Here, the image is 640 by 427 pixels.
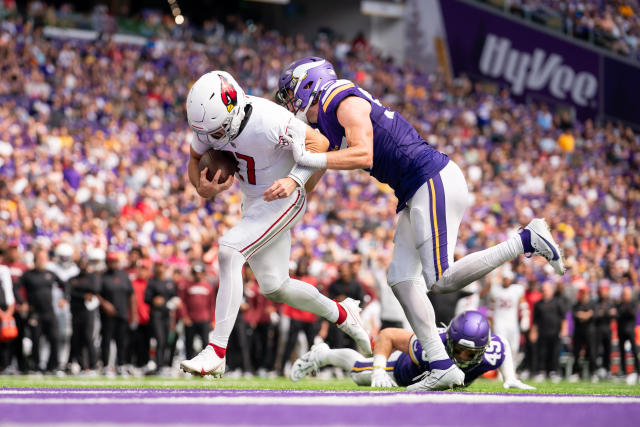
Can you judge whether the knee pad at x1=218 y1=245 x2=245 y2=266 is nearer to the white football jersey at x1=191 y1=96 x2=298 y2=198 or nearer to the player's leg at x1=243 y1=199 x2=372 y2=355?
the player's leg at x1=243 y1=199 x2=372 y2=355

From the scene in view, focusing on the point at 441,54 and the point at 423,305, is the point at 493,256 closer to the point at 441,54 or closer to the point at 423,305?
the point at 423,305

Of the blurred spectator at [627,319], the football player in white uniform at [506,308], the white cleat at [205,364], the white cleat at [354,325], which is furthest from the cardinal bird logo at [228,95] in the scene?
Result: the blurred spectator at [627,319]

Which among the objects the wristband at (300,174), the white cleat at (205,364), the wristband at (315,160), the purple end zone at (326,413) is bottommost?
the white cleat at (205,364)

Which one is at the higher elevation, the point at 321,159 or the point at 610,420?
the point at 321,159

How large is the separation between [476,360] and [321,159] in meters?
1.90

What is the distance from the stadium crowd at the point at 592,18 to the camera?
30156 mm

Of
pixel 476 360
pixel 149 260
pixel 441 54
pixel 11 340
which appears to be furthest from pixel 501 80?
pixel 476 360

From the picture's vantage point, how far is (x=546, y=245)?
5.88m

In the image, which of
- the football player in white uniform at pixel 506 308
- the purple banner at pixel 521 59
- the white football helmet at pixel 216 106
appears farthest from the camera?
the purple banner at pixel 521 59

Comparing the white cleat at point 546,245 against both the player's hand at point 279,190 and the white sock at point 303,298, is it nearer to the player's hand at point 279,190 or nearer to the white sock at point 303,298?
the player's hand at point 279,190

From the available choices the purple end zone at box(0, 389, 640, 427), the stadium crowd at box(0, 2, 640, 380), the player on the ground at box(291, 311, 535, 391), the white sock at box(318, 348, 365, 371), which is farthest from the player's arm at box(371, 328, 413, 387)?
the stadium crowd at box(0, 2, 640, 380)

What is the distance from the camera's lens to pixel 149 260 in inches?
573

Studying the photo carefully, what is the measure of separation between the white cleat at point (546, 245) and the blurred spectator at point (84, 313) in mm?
8241

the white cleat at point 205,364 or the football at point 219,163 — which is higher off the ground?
the football at point 219,163
